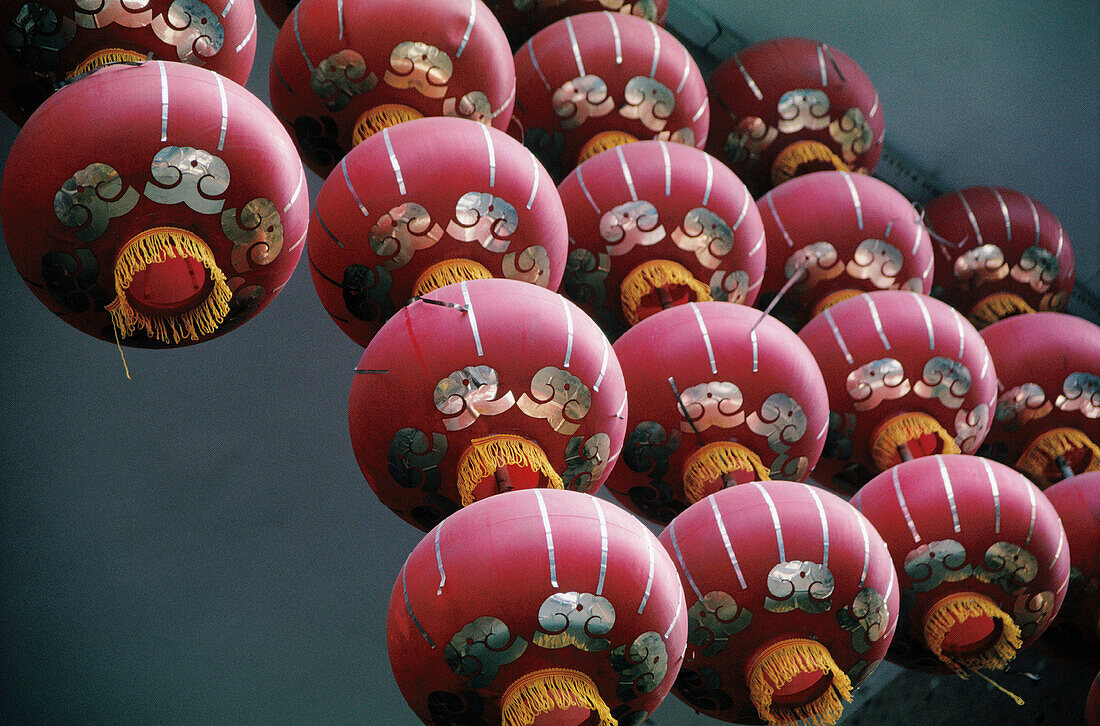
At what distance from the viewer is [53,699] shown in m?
4.17

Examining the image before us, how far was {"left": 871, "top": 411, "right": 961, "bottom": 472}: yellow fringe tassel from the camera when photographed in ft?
13.0

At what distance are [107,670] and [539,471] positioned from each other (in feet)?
7.30

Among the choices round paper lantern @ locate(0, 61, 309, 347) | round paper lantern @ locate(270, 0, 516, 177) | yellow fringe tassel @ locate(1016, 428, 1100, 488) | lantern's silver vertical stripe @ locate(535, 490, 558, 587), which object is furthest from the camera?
yellow fringe tassel @ locate(1016, 428, 1100, 488)

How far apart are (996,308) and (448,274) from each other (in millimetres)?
3220

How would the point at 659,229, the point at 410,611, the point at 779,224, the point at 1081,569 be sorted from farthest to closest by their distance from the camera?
the point at 779,224 < the point at 1081,569 < the point at 659,229 < the point at 410,611

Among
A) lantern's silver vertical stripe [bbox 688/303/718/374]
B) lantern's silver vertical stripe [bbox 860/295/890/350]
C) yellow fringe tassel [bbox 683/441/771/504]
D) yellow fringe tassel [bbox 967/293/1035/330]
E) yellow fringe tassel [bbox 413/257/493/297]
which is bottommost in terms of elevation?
yellow fringe tassel [bbox 967/293/1035/330]

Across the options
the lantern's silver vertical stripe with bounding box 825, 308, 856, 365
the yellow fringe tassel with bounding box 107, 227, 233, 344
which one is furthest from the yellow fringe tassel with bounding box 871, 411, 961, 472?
the yellow fringe tassel with bounding box 107, 227, 233, 344

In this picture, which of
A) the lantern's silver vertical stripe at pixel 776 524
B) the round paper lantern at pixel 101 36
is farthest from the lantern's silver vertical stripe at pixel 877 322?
the round paper lantern at pixel 101 36

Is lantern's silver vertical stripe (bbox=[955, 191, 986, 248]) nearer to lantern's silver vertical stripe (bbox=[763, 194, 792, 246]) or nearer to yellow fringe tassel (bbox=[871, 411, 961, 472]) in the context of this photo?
lantern's silver vertical stripe (bbox=[763, 194, 792, 246])

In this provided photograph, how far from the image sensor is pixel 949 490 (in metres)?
3.57

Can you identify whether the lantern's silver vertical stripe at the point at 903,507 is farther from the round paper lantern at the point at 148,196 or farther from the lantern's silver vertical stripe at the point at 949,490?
the round paper lantern at the point at 148,196

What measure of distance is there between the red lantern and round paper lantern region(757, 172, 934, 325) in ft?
3.18

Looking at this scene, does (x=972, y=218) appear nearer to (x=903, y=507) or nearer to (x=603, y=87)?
(x=603, y=87)

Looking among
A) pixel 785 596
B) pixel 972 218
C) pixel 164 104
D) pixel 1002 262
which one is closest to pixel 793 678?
pixel 785 596
